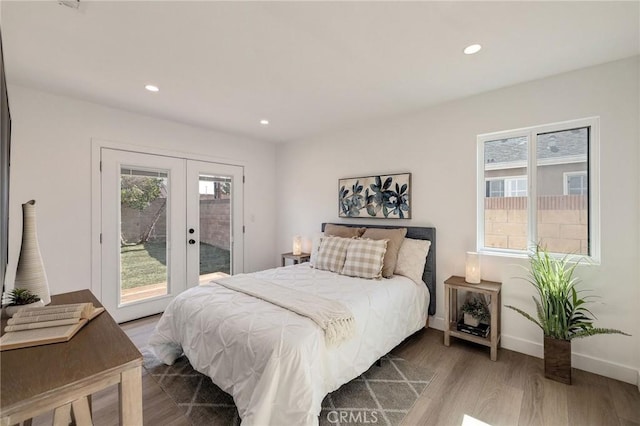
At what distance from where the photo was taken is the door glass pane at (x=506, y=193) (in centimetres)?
267

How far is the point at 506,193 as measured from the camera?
275 centimetres

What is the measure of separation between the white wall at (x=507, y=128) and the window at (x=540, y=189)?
4.6 inches

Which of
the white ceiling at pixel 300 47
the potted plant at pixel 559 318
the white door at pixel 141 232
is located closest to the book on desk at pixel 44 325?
the white ceiling at pixel 300 47

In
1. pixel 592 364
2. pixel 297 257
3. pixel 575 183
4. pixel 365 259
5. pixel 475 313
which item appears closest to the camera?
pixel 592 364

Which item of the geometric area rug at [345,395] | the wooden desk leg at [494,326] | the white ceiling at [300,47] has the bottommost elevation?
the geometric area rug at [345,395]

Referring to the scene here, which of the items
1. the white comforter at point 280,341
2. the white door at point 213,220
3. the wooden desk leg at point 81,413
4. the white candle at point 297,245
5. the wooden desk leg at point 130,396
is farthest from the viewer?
the white candle at point 297,245

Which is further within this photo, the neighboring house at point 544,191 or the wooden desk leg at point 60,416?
the neighboring house at point 544,191

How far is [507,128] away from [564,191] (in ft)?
2.45

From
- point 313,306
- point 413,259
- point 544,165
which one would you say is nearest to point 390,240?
point 413,259

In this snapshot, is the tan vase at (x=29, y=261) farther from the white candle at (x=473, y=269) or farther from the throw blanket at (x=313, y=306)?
the white candle at (x=473, y=269)

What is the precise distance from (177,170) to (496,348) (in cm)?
402

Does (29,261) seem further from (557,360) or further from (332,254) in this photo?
(557,360)

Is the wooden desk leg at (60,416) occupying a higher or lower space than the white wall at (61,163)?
lower

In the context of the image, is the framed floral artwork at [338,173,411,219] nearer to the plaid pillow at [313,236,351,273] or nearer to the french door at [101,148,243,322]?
the plaid pillow at [313,236,351,273]
